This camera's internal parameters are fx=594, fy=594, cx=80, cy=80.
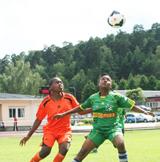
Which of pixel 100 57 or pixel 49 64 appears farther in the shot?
pixel 49 64

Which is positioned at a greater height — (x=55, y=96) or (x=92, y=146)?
(x=55, y=96)

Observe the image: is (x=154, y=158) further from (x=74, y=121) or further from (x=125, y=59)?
(x=125, y=59)

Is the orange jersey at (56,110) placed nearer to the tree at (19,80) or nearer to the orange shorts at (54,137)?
the orange shorts at (54,137)

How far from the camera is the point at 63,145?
37.1ft

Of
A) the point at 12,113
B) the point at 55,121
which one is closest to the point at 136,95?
the point at 12,113

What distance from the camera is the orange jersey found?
37.9ft

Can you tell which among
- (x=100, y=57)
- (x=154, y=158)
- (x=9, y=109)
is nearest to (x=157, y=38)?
(x=100, y=57)

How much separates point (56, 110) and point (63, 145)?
2.46 ft

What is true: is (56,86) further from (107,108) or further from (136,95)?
(136,95)

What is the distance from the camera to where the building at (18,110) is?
205 feet

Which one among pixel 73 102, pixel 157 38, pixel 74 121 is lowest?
pixel 74 121

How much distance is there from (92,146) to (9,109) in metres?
53.2

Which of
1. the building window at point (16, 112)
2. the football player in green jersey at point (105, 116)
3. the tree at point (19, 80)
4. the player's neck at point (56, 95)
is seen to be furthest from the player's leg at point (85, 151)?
the tree at point (19, 80)

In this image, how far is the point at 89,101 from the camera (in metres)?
11.3
